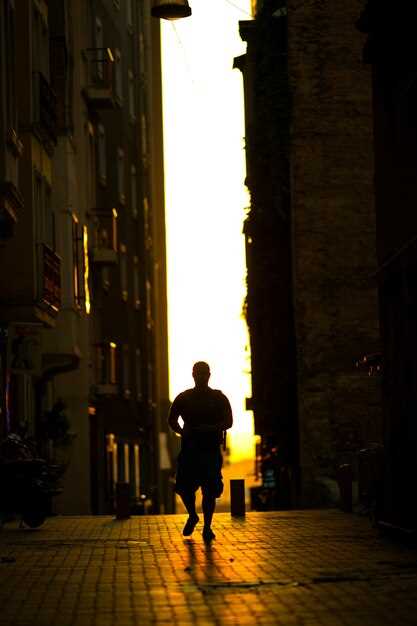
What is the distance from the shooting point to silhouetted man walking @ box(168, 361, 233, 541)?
18.4 meters

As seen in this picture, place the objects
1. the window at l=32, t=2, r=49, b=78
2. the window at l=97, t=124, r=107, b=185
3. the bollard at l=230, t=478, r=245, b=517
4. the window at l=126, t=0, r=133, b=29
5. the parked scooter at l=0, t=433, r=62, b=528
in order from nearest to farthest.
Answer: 1. the parked scooter at l=0, t=433, r=62, b=528
2. the bollard at l=230, t=478, r=245, b=517
3. the window at l=32, t=2, r=49, b=78
4. the window at l=97, t=124, r=107, b=185
5. the window at l=126, t=0, r=133, b=29

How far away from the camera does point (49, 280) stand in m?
31.1

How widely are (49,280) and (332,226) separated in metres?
11.3

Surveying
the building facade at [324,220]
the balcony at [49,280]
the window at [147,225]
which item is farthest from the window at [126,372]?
the balcony at [49,280]

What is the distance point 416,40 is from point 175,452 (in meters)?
61.5

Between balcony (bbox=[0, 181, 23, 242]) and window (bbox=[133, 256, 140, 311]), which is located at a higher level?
window (bbox=[133, 256, 140, 311])

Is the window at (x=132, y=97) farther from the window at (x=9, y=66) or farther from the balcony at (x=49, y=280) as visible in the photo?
the window at (x=9, y=66)

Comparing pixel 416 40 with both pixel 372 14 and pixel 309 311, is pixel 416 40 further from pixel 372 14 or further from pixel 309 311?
pixel 309 311

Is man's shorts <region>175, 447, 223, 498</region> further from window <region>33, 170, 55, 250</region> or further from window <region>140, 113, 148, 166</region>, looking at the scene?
window <region>140, 113, 148, 166</region>

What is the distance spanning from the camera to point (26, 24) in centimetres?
2884

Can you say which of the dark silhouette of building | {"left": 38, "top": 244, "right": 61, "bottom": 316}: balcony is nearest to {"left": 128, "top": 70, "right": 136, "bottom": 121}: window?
{"left": 38, "top": 244, "right": 61, "bottom": 316}: balcony

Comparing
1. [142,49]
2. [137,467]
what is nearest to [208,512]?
[137,467]

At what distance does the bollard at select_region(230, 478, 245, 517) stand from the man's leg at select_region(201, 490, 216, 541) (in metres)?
6.08

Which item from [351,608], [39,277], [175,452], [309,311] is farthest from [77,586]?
[175,452]
